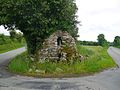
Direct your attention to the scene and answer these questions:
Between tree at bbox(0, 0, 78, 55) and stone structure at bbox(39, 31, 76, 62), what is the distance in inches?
33.8

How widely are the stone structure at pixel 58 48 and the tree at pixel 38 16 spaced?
859mm

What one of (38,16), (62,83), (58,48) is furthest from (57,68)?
(38,16)

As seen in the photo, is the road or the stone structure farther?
the stone structure

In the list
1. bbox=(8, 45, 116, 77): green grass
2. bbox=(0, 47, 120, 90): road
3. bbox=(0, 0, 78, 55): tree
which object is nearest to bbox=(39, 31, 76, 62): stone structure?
bbox=(0, 0, 78, 55): tree

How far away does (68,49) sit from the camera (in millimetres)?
36000

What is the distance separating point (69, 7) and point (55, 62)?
7.73m

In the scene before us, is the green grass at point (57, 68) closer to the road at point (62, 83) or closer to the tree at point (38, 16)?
the road at point (62, 83)

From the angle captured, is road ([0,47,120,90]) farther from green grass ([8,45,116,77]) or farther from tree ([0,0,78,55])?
tree ([0,0,78,55])

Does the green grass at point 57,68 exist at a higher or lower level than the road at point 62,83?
higher

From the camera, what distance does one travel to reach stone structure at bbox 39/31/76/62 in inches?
1401

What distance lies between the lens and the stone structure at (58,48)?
117 feet

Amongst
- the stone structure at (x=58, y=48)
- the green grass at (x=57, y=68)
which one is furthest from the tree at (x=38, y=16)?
the green grass at (x=57, y=68)

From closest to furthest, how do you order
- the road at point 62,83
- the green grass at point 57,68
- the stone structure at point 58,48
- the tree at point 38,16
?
1. the road at point 62,83
2. the green grass at point 57,68
3. the stone structure at point 58,48
4. the tree at point 38,16

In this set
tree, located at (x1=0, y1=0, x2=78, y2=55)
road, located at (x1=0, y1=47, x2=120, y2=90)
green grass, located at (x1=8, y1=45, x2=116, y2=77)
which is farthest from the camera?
tree, located at (x1=0, y1=0, x2=78, y2=55)
